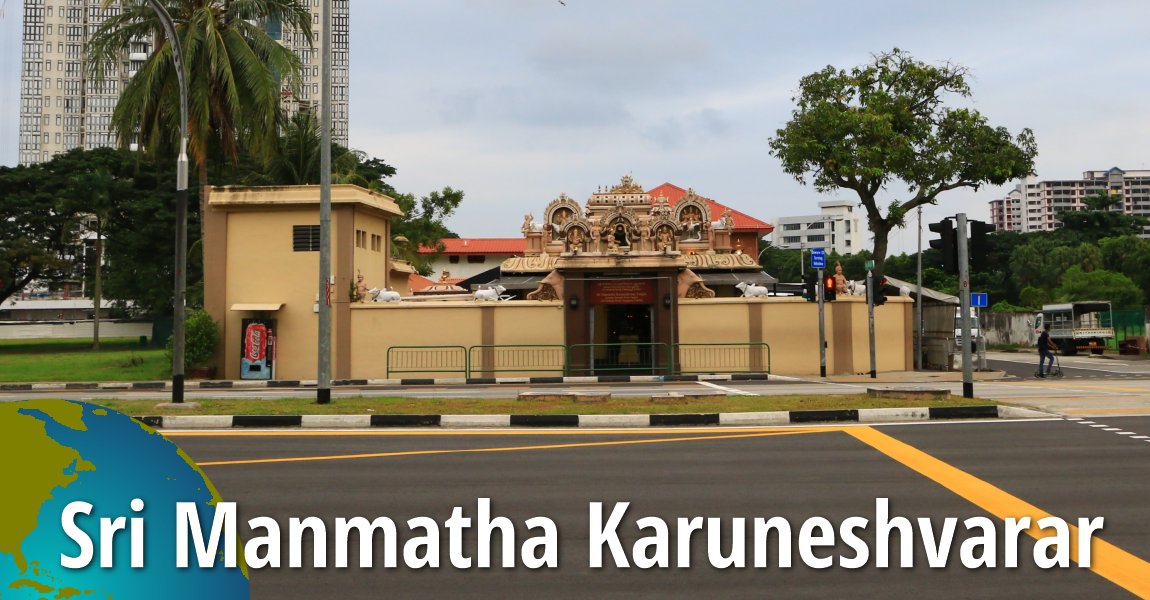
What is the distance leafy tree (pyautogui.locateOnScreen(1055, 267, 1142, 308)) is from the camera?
61.1 m

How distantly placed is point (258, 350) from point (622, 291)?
11444mm

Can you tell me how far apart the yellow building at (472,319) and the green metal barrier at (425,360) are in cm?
3

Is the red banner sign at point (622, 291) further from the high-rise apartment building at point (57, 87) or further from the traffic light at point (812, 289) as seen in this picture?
the high-rise apartment building at point (57, 87)

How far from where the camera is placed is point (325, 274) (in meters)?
17.4

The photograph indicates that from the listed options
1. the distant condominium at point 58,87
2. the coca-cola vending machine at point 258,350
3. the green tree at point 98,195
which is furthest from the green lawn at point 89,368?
the distant condominium at point 58,87

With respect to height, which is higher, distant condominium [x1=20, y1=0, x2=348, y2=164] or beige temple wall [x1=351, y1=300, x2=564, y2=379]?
distant condominium [x1=20, y1=0, x2=348, y2=164]

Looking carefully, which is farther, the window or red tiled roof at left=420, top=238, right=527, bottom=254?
red tiled roof at left=420, top=238, right=527, bottom=254

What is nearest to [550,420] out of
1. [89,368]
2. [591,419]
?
[591,419]

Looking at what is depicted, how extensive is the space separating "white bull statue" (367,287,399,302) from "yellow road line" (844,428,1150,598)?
19.4 m

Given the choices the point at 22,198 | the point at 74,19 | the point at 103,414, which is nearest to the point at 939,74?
the point at 103,414

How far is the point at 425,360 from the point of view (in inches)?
1151

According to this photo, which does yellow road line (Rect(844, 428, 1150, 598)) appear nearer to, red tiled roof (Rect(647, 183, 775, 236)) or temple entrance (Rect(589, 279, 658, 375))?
temple entrance (Rect(589, 279, 658, 375))

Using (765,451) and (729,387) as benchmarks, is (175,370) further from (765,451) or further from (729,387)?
(729,387)

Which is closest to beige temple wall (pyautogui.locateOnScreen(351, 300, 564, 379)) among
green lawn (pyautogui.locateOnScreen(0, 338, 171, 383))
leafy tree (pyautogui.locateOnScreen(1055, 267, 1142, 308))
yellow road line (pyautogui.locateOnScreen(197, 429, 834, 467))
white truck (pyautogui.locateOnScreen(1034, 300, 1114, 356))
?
green lawn (pyautogui.locateOnScreen(0, 338, 171, 383))
